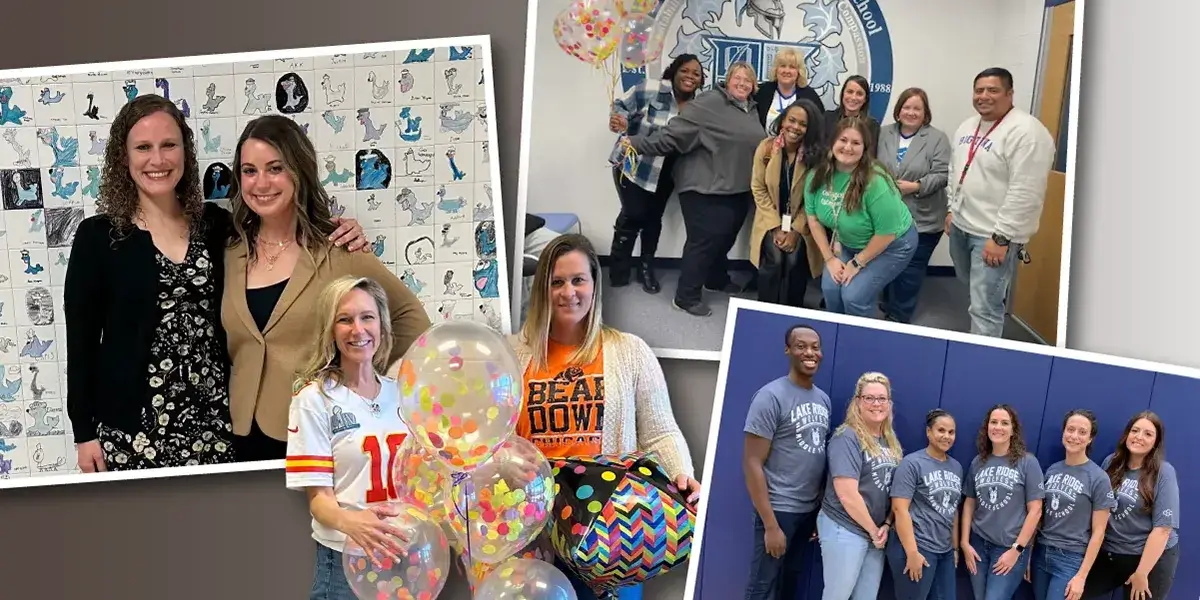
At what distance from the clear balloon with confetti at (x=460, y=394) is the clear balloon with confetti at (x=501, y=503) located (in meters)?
0.04

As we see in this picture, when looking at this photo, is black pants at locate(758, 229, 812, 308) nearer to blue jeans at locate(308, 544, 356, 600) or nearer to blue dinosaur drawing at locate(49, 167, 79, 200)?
blue jeans at locate(308, 544, 356, 600)

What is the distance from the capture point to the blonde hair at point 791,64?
1.97 meters

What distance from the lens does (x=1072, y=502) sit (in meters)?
1.96

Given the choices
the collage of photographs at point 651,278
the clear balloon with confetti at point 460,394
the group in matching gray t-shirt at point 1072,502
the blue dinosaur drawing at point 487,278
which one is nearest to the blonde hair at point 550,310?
the collage of photographs at point 651,278

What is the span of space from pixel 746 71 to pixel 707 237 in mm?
355

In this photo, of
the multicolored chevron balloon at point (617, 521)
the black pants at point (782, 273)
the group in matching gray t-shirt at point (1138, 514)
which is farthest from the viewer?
the black pants at point (782, 273)

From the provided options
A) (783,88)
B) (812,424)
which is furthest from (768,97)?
(812,424)

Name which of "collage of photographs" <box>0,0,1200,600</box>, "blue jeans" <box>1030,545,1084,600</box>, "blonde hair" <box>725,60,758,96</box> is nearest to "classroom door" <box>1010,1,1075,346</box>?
"collage of photographs" <box>0,0,1200,600</box>

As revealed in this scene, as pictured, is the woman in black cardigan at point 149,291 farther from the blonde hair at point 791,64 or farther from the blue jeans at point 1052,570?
the blue jeans at point 1052,570

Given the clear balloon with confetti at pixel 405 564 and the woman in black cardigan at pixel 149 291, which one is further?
the woman in black cardigan at pixel 149 291

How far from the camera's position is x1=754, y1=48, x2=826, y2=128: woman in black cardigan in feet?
6.48

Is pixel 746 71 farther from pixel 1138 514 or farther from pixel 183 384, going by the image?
pixel 183 384

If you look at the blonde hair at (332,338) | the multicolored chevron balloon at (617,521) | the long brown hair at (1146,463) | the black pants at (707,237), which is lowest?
the multicolored chevron balloon at (617,521)

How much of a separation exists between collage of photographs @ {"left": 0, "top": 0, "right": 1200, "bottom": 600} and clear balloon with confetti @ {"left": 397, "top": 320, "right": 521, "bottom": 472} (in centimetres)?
18
